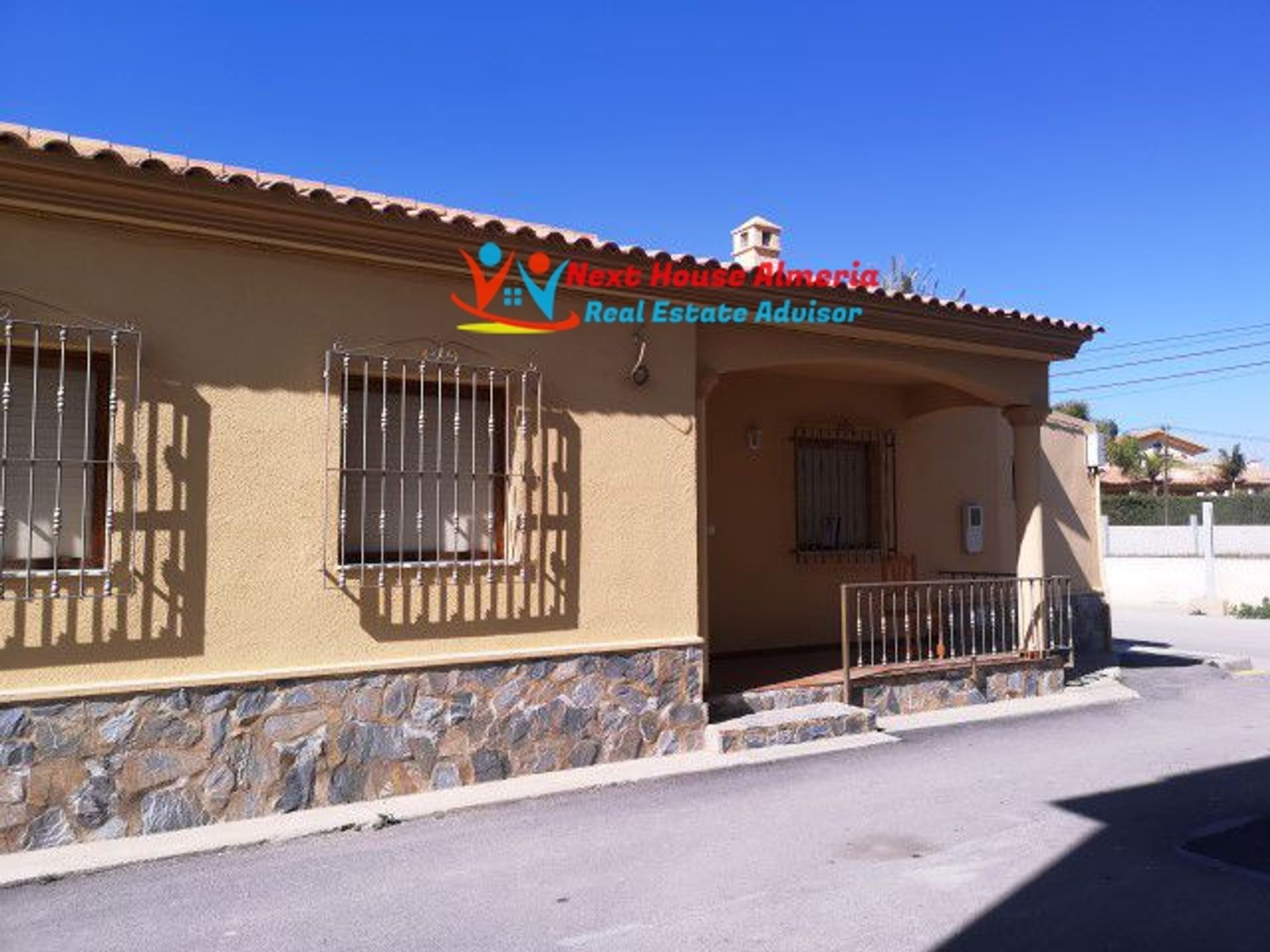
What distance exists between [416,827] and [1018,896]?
295 cm

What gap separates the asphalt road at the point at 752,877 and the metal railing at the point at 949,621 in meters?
1.85

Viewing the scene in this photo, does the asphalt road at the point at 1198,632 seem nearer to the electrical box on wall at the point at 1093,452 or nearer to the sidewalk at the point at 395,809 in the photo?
the electrical box on wall at the point at 1093,452

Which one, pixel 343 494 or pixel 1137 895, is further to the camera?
Result: pixel 343 494

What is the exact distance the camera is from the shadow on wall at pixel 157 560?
15.0ft

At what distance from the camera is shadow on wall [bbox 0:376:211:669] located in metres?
4.57

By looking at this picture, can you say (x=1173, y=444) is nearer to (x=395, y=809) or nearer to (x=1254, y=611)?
(x=1254, y=611)

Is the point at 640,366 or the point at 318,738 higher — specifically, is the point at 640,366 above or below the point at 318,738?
above

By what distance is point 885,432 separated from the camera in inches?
390

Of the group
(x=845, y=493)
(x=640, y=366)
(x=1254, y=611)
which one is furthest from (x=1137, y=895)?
(x=1254, y=611)

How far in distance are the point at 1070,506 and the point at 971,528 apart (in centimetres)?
205

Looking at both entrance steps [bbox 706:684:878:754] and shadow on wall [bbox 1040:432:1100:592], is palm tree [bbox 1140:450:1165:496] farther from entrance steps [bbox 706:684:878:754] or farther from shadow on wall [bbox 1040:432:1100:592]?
entrance steps [bbox 706:684:878:754]

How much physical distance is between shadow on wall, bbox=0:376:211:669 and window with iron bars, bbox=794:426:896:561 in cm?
591

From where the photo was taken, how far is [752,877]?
13.4 ft

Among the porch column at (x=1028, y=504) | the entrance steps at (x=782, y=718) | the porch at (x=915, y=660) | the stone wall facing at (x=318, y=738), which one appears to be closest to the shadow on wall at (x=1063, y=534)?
the porch at (x=915, y=660)
